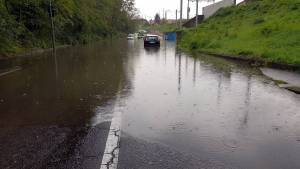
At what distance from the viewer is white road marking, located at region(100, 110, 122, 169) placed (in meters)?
4.10

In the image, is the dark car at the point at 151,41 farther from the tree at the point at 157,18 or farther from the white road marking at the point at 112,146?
the tree at the point at 157,18

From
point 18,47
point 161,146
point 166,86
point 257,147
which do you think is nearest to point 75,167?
point 161,146

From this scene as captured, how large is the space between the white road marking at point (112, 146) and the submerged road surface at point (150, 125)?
0.01m

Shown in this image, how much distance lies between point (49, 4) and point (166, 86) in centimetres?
2509

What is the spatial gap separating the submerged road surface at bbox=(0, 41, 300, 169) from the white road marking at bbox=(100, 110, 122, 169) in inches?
0.6

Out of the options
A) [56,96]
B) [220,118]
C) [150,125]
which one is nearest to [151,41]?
[56,96]

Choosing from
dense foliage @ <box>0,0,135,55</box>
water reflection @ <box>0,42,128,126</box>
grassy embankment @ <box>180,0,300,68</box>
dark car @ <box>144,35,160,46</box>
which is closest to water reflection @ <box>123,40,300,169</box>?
water reflection @ <box>0,42,128,126</box>

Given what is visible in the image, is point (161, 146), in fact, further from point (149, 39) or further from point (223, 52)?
point (149, 39)

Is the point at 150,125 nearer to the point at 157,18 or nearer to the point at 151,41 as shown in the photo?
the point at 151,41

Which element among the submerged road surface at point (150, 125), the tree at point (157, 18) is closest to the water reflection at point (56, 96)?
the submerged road surface at point (150, 125)

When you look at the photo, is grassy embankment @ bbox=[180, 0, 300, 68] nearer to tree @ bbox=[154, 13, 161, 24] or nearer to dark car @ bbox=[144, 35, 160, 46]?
dark car @ bbox=[144, 35, 160, 46]

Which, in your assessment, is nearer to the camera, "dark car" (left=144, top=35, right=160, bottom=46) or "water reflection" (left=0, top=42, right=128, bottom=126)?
"water reflection" (left=0, top=42, right=128, bottom=126)

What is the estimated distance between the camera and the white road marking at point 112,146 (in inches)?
161

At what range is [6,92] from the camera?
30.1ft
